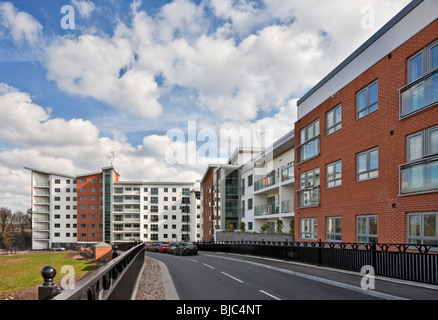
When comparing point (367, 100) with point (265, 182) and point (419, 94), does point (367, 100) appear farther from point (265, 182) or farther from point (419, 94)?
point (265, 182)

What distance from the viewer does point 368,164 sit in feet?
61.8

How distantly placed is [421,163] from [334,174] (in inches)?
315

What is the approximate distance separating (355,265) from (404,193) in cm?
371

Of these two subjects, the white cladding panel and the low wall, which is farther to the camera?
the low wall

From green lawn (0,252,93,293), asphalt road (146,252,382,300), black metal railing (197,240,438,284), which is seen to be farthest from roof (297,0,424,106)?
green lawn (0,252,93,293)

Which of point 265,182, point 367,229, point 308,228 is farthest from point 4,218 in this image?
point 367,229

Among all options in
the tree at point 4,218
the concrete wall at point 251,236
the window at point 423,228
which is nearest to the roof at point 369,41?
the window at point 423,228

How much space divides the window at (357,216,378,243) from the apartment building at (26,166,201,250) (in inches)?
3114

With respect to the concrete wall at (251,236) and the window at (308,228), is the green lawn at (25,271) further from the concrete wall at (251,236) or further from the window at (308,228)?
the window at (308,228)

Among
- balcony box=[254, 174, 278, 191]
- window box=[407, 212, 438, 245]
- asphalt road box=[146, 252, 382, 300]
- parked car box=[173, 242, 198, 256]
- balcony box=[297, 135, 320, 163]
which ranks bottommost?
parked car box=[173, 242, 198, 256]

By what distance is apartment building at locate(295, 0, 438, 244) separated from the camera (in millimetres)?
14430

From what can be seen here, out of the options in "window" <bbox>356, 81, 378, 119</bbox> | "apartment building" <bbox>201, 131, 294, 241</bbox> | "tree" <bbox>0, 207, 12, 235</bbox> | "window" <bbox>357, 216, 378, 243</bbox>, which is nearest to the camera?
"window" <bbox>357, 216, 378, 243</bbox>

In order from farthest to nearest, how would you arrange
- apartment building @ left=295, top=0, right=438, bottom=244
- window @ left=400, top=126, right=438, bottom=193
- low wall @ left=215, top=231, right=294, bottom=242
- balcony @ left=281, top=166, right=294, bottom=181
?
balcony @ left=281, top=166, right=294, bottom=181, low wall @ left=215, top=231, right=294, bottom=242, apartment building @ left=295, top=0, right=438, bottom=244, window @ left=400, top=126, right=438, bottom=193

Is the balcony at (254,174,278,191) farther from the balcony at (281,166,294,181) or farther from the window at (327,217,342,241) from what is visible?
the window at (327,217,342,241)
